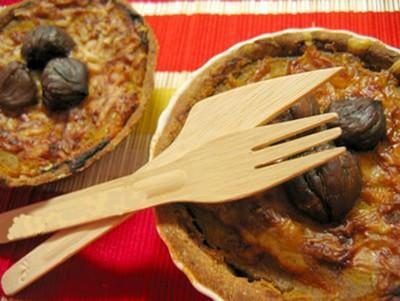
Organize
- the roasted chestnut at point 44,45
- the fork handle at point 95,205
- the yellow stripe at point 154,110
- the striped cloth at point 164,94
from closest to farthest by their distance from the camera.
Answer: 1. the fork handle at point 95,205
2. the striped cloth at point 164,94
3. the roasted chestnut at point 44,45
4. the yellow stripe at point 154,110

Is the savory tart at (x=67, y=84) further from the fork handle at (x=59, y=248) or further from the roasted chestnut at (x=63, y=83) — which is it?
the fork handle at (x=59, y=248)

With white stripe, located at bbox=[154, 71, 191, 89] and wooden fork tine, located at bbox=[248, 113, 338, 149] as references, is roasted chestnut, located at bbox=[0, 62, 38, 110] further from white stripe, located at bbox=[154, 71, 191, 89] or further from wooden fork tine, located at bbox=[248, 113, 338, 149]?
wooden fork tine, located at bbox=[248, 113, 338, 149]

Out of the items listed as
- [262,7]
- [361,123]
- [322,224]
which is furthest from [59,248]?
[262,7]

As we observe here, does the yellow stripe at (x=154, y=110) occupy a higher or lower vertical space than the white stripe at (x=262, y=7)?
lower

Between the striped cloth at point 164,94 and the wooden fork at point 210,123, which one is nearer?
the wooden fork at point 210,123

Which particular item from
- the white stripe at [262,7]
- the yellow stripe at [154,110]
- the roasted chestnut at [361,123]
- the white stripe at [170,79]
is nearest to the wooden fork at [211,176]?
the roasted chestnut at [361,123]

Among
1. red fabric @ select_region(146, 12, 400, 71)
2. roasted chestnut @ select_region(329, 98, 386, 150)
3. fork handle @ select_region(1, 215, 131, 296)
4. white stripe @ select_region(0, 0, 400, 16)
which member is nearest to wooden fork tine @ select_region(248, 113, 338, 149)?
roasted chestnut @ select_region(329, 98, 386, 150)
